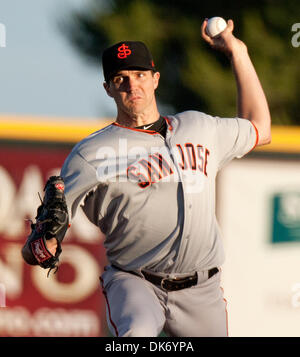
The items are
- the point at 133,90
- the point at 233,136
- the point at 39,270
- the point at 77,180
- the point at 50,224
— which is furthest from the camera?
the point at 39,270

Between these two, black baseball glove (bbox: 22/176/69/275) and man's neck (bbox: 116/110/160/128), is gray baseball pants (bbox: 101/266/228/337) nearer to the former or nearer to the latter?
black baseball glove (bbox: 22/176/69/275)

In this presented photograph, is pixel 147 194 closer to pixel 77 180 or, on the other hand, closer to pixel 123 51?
pixel 77 180

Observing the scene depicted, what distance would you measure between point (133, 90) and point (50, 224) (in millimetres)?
814

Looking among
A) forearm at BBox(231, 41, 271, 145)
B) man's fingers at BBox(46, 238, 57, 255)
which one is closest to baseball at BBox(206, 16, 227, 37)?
forearm at BBox(231, 41, 271, 145)

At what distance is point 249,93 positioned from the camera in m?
4.73

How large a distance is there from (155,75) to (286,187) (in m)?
3.13

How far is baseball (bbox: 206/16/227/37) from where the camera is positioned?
15.5 ft

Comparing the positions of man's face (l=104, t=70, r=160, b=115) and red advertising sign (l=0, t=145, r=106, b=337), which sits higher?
man's face (l=104, t=70, r=160, b=115)

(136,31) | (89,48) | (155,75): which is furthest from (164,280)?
(89,48)

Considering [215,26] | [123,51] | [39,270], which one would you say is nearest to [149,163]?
[123,51]

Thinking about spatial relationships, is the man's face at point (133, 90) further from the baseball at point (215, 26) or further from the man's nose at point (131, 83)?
the baseball at point (215, 26)

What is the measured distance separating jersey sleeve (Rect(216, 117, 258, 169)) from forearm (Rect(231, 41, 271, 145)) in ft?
0.21

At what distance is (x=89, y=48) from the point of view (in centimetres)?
1997

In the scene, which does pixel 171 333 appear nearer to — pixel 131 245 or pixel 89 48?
pixel 131 245
